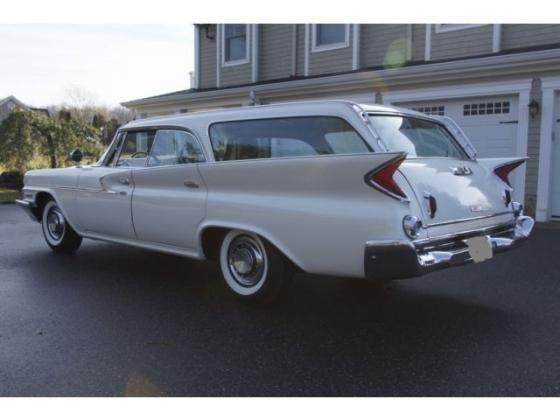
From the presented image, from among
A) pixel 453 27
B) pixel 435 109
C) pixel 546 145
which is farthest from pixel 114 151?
pixel 453 27

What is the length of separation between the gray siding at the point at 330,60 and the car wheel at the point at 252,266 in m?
9.02

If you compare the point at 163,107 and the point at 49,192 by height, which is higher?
the point at 163,107

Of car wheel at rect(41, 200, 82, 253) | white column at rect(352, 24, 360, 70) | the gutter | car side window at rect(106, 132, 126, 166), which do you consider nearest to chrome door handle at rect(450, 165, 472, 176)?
car side window at rect(106, 132, 126, 166)

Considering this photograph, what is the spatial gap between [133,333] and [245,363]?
1.00 meters

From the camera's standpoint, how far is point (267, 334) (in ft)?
12.6

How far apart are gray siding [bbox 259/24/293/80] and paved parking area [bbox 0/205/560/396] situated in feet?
30.1

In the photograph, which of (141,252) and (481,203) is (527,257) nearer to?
(481,203)

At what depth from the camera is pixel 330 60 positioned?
13023 mm

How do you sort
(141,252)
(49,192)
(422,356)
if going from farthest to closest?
(141,252), (49,192), (422,356)

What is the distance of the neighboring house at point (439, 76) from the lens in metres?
9.37

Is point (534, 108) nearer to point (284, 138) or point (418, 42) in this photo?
point (418, 42)

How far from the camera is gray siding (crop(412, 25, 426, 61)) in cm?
1144

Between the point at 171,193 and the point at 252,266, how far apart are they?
108 centimetres

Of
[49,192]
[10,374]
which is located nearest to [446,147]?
[10,374]
